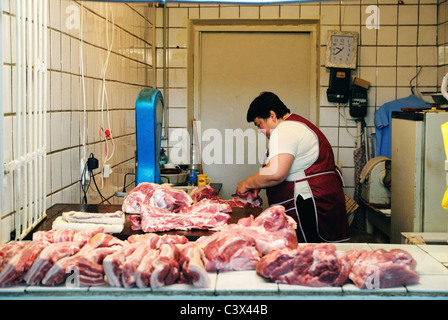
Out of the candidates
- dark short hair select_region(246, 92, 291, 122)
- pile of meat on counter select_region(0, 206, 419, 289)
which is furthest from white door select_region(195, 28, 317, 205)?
pile of meat on counter select_region(0, 206, 419, 289)

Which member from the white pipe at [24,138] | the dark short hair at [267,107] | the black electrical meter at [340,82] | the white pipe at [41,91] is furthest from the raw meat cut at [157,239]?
the black electrical meter at [340,82]

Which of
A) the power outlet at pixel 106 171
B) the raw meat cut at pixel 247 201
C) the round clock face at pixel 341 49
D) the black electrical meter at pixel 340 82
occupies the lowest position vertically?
the raw meat cut at pixel 247 201

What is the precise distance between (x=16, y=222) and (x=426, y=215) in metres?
2.43

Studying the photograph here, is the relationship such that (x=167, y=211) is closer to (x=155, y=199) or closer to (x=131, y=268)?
(x=155, y=199)

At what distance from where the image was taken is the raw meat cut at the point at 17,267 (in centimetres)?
169

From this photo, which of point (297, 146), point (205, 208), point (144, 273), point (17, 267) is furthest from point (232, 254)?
point (297, 146)

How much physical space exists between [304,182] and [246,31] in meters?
2.55

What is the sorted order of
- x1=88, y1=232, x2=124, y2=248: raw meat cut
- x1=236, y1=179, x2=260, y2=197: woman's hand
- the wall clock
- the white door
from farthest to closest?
1. the white door
2. the wall clock
3. x1=236, y1=179, x2=260, y2=197: woman's hand
4. x1=88, y1=232, x2=124, y2=248: raw meat cut

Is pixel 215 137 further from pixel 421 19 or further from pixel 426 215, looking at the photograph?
pixel 426 215

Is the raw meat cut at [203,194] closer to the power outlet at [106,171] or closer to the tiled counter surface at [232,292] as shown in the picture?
the power outlet at [106,171]

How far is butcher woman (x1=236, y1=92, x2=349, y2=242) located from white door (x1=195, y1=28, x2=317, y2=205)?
2.05m

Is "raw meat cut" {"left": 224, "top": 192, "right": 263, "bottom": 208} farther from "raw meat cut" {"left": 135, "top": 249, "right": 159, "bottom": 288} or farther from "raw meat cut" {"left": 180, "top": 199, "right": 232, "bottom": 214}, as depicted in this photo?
"raw meat cut" {"left": 135, "top": 249, "right": 159, "bottom": 288}

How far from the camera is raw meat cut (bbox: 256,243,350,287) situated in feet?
5.62

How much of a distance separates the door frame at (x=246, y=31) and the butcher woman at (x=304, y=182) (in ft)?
6.53
